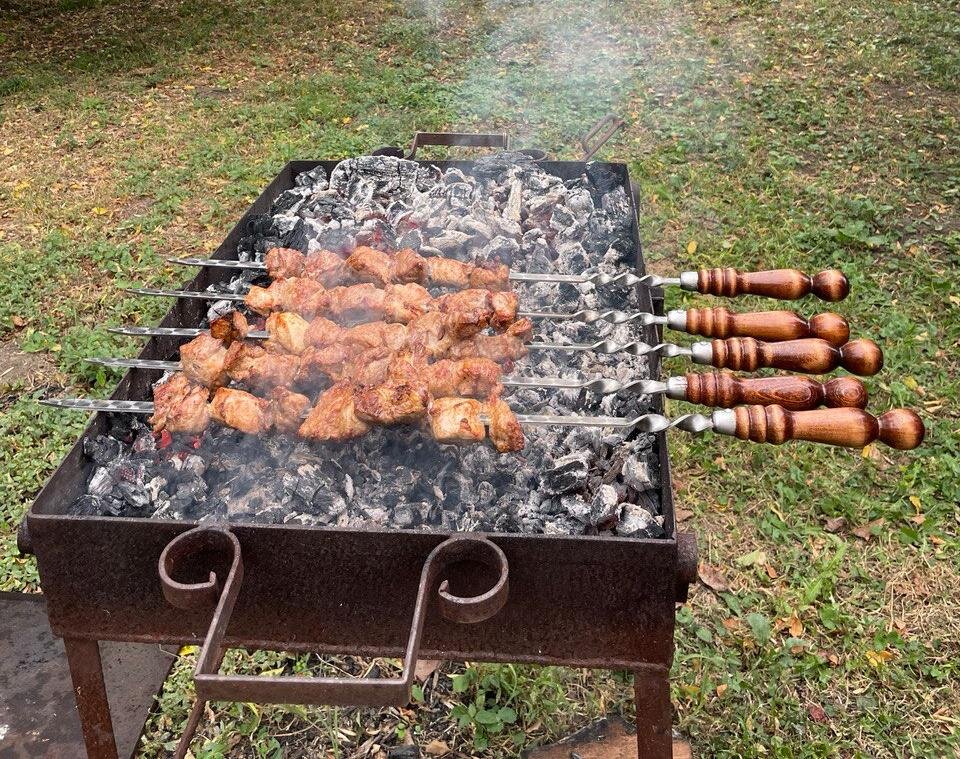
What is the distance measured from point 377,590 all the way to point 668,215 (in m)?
5.02

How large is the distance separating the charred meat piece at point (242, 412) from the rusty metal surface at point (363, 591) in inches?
18.7

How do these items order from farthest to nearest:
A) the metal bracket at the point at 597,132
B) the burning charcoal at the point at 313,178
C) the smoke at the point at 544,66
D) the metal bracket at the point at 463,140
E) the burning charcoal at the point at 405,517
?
the smoke at the point at 544,66 → the metal bracket at the point at 597,132 → the metal bracket at the point at 463,140 → the burning charcoal at the point at 313,178 → the burning charcoal at the point at 405,517

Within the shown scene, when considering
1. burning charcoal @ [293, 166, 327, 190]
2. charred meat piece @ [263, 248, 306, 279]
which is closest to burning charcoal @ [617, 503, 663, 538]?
charred meat piece @ [263, 248, 306, 279]

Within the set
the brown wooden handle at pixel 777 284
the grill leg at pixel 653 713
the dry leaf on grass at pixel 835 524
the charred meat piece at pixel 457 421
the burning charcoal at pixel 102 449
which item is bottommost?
the dry leaf on grass at pixel 835 524

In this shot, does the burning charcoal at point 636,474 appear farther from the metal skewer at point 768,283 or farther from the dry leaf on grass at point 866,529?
the dry leaf on grass at point 866,529

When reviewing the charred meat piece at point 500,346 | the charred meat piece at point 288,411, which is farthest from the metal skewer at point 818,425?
the charred meat piece at point 288,411

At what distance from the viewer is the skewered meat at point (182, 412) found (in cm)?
248

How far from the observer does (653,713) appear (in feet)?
7.25

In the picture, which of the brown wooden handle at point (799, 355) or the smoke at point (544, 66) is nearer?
the brown wooden handle at point (799, 355)

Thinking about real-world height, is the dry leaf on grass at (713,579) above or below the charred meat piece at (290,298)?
below

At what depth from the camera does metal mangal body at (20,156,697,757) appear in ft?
6.36

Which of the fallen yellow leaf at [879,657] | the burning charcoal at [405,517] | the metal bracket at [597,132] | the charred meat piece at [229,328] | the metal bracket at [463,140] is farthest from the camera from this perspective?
the metal bracket at [597,132]

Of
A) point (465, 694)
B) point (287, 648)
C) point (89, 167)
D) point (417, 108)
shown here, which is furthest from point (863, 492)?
point (89, 167)

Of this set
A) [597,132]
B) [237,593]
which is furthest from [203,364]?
[597,132]
